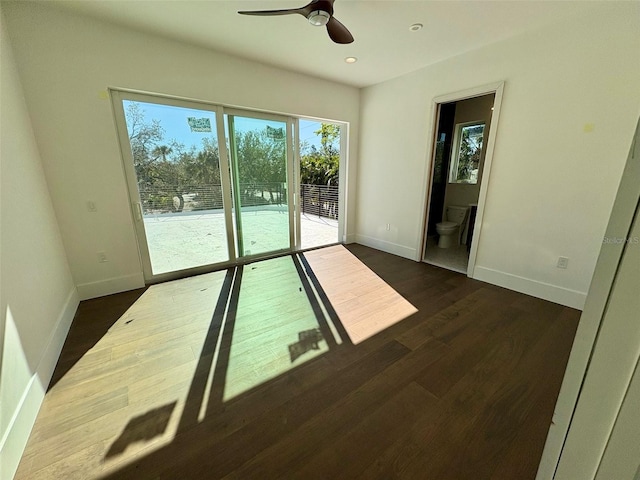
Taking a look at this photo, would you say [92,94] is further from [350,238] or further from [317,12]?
[350,238]

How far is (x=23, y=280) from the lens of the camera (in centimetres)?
160

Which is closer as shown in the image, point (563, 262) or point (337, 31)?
point (337, 31)

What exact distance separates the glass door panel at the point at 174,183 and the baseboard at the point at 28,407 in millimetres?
1244

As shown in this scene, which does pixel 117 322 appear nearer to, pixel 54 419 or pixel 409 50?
pixel 54 419

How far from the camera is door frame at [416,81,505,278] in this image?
2.81 m

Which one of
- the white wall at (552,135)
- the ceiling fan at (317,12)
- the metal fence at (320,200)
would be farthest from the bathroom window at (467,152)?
the ceiling fan at (317,12)

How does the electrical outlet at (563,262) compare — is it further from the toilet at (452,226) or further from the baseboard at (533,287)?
the toilet at (452,226)

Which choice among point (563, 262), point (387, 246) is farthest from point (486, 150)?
point (387, 246)

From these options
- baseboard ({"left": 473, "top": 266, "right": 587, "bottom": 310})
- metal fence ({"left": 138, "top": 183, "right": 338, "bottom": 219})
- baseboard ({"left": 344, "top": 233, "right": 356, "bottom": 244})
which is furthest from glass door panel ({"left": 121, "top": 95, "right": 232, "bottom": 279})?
baseboard ({"left": 473, "top": 266, "right": 587, "bottom": 310})

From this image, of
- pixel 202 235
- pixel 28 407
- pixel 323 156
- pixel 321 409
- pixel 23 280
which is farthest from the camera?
pixel 323 156

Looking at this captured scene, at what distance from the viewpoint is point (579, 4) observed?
6.80 ft

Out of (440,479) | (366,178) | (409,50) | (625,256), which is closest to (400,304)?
(440,479)

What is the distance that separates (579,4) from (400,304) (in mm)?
2927

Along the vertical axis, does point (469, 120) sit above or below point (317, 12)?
below
